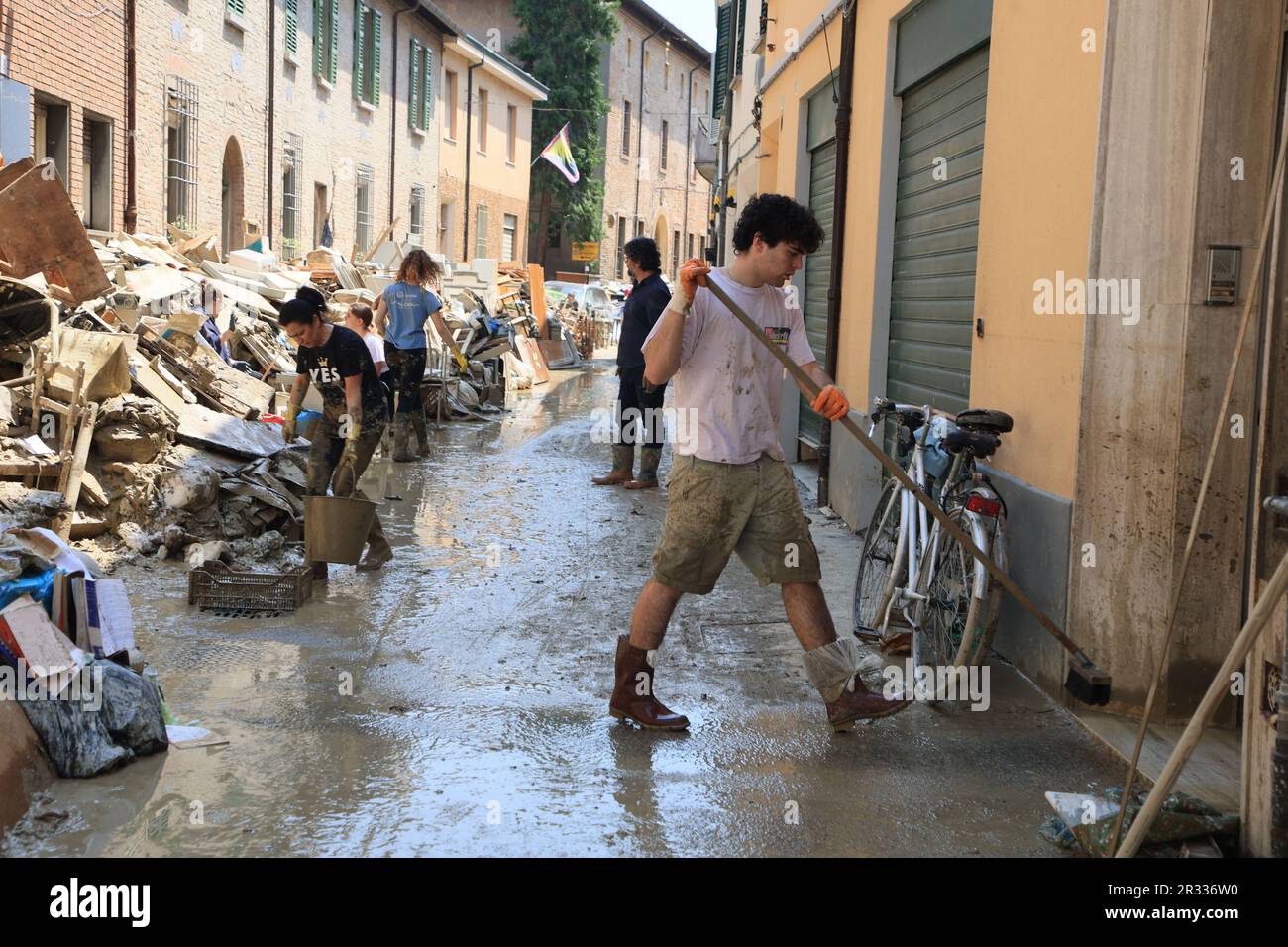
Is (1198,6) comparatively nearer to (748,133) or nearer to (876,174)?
(876,174)

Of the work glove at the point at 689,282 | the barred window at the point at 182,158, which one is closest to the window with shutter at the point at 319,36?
the barred window at the point at 182,158

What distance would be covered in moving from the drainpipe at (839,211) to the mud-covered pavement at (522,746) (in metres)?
2.62

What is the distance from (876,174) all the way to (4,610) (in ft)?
20.4

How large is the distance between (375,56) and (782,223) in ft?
82.5

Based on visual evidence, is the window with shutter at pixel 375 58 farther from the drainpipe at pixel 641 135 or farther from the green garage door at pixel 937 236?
the drainpipe at pixel 641 135

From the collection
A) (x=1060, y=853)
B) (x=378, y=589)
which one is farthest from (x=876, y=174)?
(x=1060, y=853)

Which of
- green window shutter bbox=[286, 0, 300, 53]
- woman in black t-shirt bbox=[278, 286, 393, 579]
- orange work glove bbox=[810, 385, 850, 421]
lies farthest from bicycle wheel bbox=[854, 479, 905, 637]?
green window shutter bbox=[286, 0, 300, 53]

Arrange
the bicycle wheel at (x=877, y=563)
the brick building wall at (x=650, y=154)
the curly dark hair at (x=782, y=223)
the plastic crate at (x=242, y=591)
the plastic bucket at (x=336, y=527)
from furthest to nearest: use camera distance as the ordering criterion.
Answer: the brick building wall at (x=650, y=154) < the plastic bucket at (x=336, y=527) < the plastic crate at (x=242, y=591) < the bicycle wheel at (x=877, y=563) < the curly dark hair at (x=782, y=223)

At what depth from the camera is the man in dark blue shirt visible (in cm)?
1051

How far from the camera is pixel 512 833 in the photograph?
3941 millimetres

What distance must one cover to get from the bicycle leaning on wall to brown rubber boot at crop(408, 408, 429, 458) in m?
6.44

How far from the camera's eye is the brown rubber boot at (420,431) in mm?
12295

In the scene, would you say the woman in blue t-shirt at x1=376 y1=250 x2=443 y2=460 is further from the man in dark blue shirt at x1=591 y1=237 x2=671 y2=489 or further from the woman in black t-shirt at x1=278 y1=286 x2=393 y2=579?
the woman in black t-shirt at x1=278 y1=286 x2=393 y2=579

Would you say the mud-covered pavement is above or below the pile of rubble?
below
